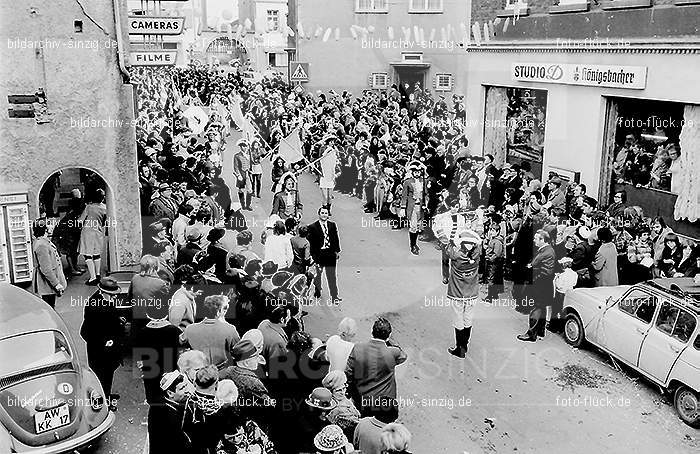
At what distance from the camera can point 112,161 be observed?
11445 millimetres

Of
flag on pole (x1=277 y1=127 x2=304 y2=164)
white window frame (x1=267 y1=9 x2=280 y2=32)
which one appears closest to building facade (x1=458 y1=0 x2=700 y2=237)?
flag on pole (x1=277 y1=127 x2=304 y2=164)

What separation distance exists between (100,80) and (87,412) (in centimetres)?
604

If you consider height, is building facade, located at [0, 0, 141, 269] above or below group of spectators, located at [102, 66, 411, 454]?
above

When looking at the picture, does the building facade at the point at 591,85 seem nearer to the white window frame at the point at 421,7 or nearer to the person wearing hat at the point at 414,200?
the person wearing hat at the point at 414,200

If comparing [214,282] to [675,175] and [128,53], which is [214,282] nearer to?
[128,53]

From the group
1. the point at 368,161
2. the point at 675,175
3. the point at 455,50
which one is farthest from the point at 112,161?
the point at 455,50

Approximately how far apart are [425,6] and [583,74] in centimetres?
1741

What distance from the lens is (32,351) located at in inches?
262

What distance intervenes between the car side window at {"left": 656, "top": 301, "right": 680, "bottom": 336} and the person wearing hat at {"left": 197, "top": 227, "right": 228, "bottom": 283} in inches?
217

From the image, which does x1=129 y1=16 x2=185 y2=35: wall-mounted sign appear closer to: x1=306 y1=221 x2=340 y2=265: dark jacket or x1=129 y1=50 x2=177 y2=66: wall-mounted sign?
x1=129 y1=50 x2=177 y2=66: wall-mounted sign

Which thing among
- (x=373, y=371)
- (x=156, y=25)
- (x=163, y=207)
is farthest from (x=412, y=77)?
(x=373, y=371)

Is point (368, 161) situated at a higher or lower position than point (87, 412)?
higher

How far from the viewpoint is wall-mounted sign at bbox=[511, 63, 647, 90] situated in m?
14.5

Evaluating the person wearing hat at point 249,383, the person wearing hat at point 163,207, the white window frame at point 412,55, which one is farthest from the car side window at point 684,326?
the white window frame at point 412,55
